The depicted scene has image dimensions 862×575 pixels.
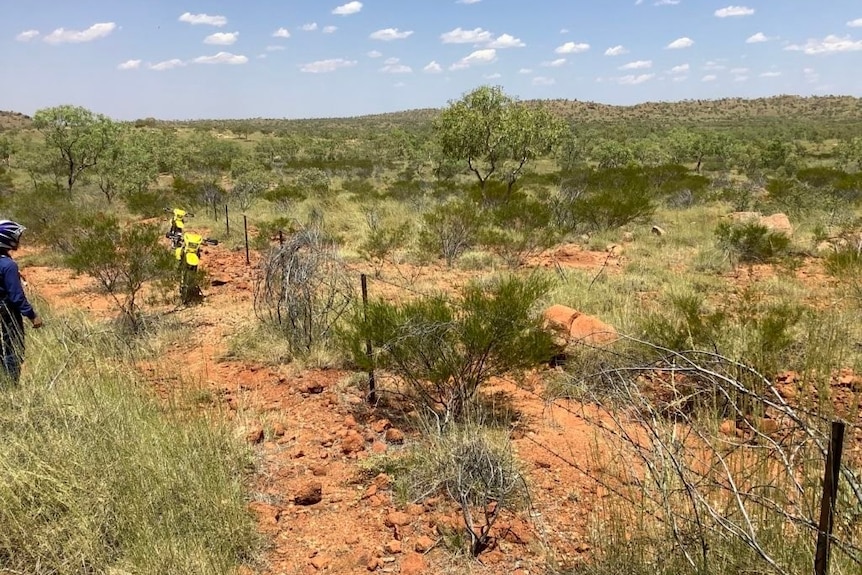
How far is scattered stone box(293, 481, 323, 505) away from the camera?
4.04 metres

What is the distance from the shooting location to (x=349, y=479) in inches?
173

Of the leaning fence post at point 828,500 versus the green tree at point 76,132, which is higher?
the green tree at point 76,132

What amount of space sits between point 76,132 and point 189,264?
51.7ft

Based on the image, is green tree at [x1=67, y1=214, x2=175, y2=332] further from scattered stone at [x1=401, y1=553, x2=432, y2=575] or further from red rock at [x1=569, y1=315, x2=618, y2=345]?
scattered stone at [x1=401, y1=553, x2=432, y2=575]

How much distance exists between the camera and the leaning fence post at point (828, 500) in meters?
2.08

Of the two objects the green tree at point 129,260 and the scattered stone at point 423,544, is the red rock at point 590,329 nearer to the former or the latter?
the scattered stone at point 423,544

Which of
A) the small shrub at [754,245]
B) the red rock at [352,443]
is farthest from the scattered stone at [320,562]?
the small shrub at [754,245]

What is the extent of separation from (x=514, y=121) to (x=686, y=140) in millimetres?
24068

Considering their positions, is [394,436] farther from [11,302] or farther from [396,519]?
[11,302]

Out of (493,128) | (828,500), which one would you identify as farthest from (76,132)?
(828,500)

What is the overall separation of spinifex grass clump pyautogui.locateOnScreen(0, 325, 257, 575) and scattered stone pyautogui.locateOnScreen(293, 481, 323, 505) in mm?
386

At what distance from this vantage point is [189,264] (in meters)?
9.49

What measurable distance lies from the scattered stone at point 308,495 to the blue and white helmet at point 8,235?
382 cm

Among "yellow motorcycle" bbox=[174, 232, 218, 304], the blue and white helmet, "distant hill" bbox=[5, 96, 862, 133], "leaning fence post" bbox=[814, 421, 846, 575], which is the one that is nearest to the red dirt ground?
"leaning fence post" bbox=[814, 421, 846, 575]
